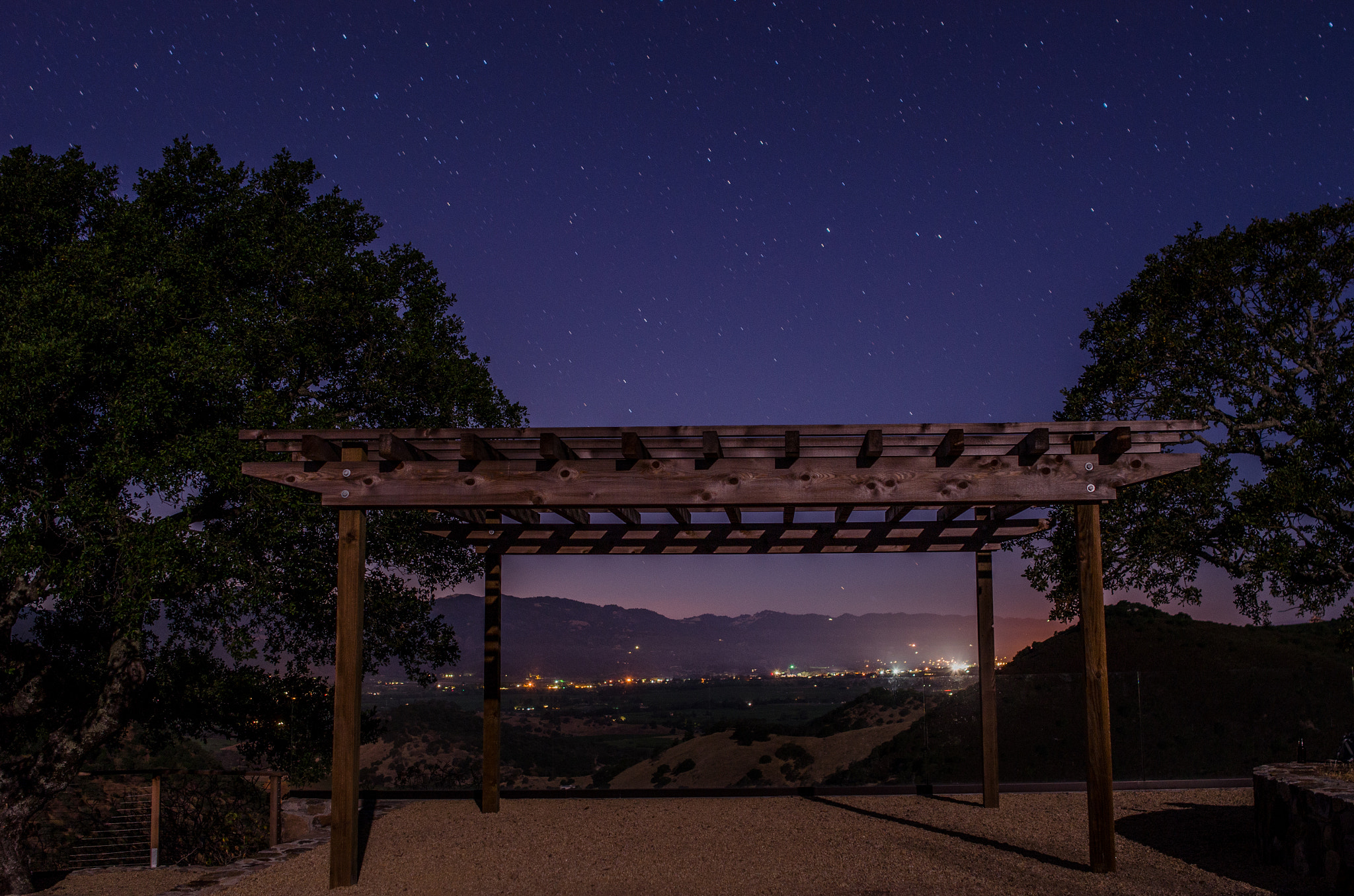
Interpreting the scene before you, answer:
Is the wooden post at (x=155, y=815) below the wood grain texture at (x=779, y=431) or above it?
below

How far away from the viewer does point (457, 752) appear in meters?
44.6

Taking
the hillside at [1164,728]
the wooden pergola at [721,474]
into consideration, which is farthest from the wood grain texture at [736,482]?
the hillside at [1164,728]

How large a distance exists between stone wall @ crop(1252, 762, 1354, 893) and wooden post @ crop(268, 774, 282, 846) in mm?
10320

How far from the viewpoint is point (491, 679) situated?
1181 centimetres

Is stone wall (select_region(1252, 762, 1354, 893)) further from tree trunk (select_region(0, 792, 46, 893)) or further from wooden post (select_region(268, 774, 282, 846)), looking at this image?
tree trunk (select_region(0, 792, 46, 893))

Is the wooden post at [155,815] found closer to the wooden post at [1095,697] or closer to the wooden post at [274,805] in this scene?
the wooden post at [274,805]

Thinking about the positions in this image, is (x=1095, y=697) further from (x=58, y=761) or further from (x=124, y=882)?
(x=58, y=761)

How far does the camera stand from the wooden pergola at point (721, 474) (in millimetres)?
7645

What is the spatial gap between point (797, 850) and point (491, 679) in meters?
4.49

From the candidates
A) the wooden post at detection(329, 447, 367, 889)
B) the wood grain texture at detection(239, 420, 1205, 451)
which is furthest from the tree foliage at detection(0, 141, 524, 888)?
the wood grain texture at detection(239, 420, 1205, 451)

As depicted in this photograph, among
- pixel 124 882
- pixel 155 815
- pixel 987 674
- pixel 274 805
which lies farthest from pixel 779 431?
pixel 124 882

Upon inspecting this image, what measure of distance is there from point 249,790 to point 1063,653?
2906 cm

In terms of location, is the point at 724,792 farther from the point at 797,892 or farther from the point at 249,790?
the point at 249,790

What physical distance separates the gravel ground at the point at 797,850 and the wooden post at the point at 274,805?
1101 millimetres
